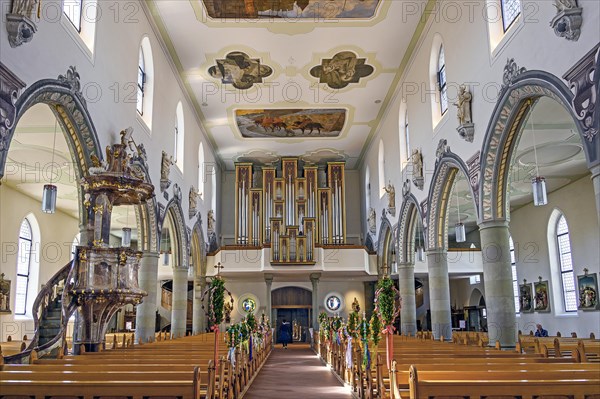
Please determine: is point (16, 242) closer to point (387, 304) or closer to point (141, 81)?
point (141, 81)

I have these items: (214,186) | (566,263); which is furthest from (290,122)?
(566,263)

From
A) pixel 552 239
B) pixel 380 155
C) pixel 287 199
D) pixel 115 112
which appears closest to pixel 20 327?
pixel 115 112

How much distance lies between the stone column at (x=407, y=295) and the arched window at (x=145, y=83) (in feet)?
34.7

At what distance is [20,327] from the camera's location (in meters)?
19.9

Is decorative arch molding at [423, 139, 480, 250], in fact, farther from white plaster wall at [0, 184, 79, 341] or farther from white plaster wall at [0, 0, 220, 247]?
white plaster wall at [0, 184, 79, 341]

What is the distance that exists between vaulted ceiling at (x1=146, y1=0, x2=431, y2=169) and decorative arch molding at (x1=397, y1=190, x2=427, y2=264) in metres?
4.82

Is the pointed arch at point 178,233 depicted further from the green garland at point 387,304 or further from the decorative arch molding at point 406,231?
the green garland at point 387,304

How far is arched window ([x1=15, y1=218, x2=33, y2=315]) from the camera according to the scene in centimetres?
2039

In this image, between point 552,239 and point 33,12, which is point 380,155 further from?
point 33,12

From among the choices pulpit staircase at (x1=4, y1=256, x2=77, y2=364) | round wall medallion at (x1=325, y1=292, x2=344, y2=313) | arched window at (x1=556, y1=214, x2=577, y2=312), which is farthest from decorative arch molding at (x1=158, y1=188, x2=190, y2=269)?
arched window at (x1=556, y1=214, x2=577, y2=312)

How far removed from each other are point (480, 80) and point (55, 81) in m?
8.77

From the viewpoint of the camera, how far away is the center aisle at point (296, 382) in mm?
10578

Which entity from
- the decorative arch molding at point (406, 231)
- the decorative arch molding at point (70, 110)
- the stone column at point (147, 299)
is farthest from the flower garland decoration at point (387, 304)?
the decorative arch molding at point (406, 231)

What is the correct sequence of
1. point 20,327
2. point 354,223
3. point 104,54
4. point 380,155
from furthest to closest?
point 354,223 < point 380,155 < point 20,327 < point 104,54
